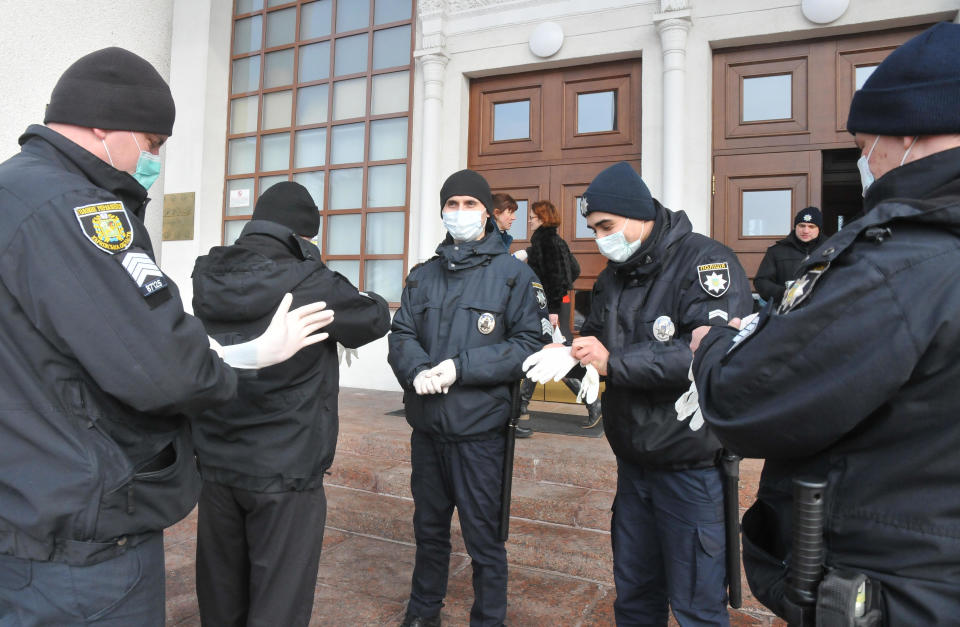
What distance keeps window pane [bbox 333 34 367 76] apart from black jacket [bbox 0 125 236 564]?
619cm

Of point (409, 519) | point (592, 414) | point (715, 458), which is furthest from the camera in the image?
point (592, 414)

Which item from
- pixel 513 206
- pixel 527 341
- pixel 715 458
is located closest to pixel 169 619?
pixel 527 341

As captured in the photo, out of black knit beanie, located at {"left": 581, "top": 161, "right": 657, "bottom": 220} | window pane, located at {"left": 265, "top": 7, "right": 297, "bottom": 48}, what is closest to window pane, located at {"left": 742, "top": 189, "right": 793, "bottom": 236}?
black knit beanie, located at {"left": 581, "top": 161, "right": 657, "bottom": 220}

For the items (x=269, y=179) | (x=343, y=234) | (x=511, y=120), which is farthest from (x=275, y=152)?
(x=511, y=120)

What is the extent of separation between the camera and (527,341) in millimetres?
2783

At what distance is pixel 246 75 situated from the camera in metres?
7.77

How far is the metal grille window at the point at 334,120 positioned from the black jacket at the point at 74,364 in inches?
217

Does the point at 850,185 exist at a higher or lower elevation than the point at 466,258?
higher

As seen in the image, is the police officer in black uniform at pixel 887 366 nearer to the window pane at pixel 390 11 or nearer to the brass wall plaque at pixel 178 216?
the window pane at pixel 390 11

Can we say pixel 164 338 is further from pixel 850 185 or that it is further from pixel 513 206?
pixel 850 185

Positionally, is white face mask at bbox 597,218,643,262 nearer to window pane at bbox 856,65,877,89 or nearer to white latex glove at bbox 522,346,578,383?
white latex glove at bbox 522,346,578,383

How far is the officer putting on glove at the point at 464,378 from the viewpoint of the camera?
260 cm

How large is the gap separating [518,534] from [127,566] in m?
2.46

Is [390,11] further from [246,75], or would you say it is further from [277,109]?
[246,75]
